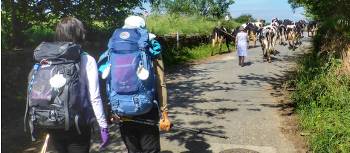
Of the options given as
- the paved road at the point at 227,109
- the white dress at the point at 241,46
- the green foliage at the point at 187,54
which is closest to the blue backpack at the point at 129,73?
the paved road at the point at 227,109

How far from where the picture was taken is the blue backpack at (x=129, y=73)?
173 inches

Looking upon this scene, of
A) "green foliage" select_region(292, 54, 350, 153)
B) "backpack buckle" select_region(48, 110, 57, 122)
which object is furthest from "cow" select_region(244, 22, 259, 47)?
"backpack buckle" select_region(48, 110, 57, 122)

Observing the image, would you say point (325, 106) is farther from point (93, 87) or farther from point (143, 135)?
point (93, 87)

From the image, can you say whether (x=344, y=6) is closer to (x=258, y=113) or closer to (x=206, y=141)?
(x=258, y=113)

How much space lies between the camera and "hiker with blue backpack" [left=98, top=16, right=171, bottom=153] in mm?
4402

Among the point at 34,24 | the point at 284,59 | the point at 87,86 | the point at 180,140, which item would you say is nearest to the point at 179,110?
the point at 180,140

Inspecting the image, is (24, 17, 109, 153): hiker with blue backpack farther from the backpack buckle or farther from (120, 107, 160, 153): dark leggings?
(120, 107, 160, 153): dark leggings

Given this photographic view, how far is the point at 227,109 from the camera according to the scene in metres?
10.3

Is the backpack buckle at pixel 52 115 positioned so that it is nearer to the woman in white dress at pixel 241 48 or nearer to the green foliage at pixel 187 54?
Answer: the woman in white dress at pixel 241 48

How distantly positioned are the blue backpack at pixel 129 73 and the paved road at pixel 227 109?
2760mm

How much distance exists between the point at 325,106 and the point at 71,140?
5.73m

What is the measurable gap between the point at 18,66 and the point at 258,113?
4.73 m

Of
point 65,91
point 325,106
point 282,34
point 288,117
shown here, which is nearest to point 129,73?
point 65,91

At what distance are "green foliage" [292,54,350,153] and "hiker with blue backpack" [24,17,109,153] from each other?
3732 mm
